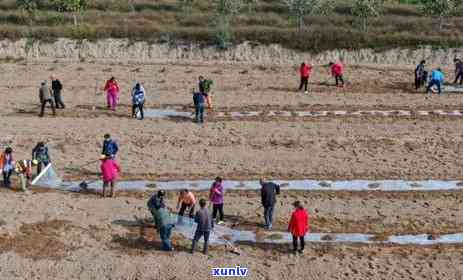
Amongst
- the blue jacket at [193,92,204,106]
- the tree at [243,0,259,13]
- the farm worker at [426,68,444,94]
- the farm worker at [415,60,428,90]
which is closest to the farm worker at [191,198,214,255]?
the blue jacket at [193,92,204,106]

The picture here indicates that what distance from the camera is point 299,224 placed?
57.0 feet

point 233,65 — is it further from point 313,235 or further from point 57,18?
point 313,235

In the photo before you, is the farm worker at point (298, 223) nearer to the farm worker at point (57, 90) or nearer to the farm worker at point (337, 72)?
the farm worker at point (57, 90)

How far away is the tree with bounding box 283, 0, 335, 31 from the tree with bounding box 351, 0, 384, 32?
4.25 feet

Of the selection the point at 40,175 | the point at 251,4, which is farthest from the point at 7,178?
the point at 251,4

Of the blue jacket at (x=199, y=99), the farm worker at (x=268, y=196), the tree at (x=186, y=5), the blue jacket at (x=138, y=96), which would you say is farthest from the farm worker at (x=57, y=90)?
the tree at (x=186, y=5)

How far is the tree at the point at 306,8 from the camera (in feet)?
120

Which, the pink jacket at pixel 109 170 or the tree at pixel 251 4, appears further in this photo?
the tree at pixel 251 4

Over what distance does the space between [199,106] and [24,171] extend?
694cm

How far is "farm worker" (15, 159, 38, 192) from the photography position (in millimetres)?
20469

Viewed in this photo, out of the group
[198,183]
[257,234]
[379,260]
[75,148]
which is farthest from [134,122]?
[379,260]

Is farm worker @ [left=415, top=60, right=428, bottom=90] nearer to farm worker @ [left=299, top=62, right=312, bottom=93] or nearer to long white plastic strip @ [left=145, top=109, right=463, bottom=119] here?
long white plastic strip @ [left=145, top=109, right=463, bottom=119]

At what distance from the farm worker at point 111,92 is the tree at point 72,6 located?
35.5ft

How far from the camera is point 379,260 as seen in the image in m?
17.6
